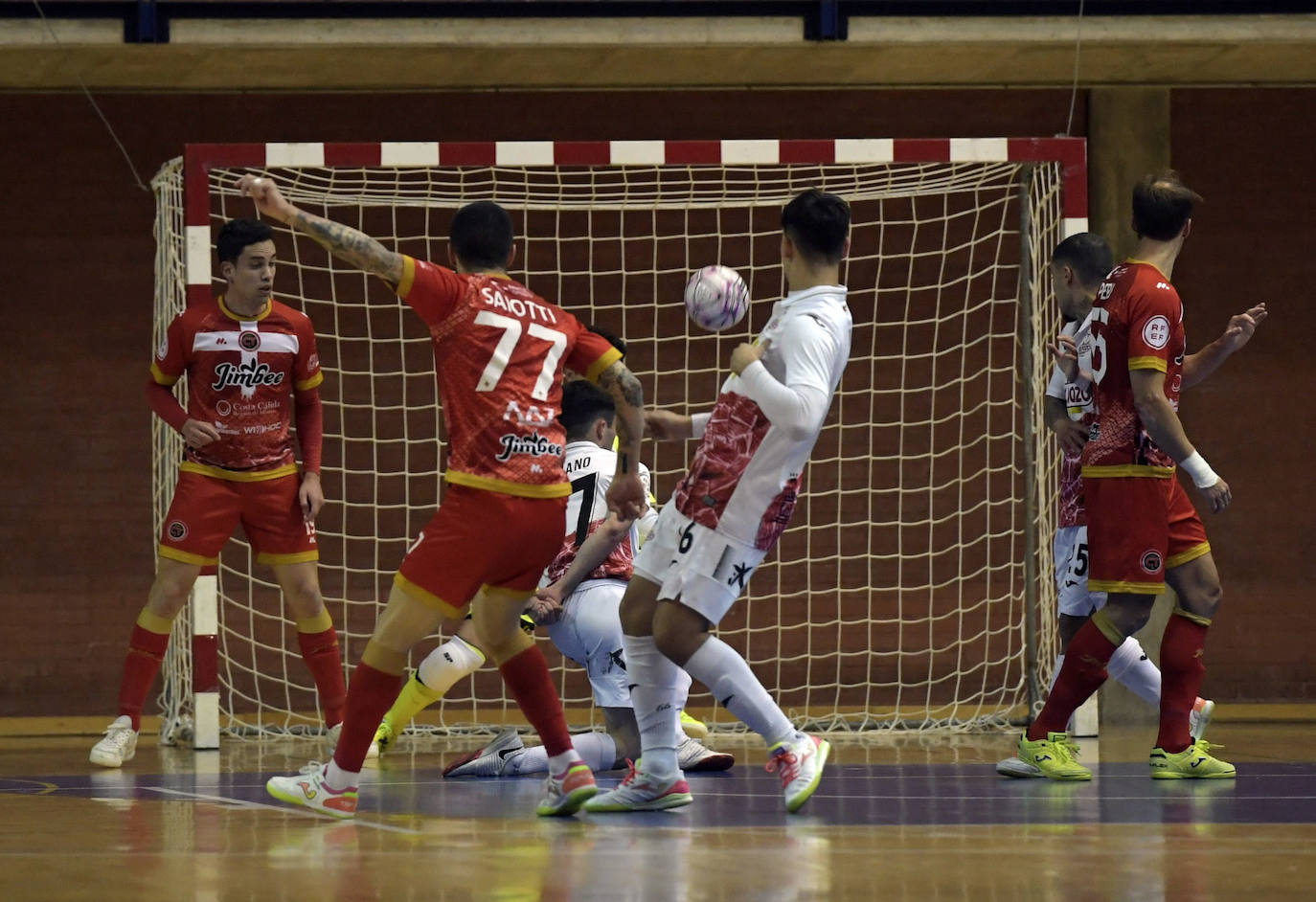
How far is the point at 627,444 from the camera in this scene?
4934 mm

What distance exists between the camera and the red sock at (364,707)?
481 centimetres

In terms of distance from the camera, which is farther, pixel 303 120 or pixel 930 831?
pixel 303 120

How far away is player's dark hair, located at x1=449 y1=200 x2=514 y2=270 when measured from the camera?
16.3 feet

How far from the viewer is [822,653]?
394 inches

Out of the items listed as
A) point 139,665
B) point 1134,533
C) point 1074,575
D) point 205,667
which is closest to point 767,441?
point 1134,533

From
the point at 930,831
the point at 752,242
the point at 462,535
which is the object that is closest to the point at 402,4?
the point at 752,242

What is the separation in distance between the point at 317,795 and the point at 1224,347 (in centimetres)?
342

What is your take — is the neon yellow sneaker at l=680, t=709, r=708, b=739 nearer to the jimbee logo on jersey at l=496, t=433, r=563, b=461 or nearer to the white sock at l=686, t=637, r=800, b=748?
the white sock at l=686, t=637, r=800, b=748

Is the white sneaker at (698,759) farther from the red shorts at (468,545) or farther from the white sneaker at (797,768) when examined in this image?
the red shorts at (468,545)

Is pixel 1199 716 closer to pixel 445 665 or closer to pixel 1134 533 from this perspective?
pixel 1134 533

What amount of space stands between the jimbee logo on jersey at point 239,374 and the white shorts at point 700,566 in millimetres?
2360

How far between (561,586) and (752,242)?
4.23 m

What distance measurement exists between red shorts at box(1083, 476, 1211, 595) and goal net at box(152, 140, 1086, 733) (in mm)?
3740

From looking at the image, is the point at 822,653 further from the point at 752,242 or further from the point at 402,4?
the point at 402,4
